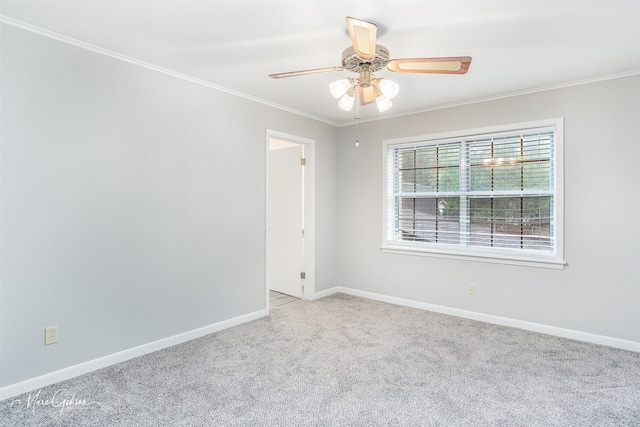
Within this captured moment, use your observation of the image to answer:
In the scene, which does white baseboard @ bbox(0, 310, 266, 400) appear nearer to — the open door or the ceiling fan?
the open door

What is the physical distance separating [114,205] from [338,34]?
207 centimetres

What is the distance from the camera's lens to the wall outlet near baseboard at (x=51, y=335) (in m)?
2.40

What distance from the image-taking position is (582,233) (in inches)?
128

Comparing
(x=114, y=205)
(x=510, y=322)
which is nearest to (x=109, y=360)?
(x=114, y=205)

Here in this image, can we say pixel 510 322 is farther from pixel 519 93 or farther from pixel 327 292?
pixel 519 93

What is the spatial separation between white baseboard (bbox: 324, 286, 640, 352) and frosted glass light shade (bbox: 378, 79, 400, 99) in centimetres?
268

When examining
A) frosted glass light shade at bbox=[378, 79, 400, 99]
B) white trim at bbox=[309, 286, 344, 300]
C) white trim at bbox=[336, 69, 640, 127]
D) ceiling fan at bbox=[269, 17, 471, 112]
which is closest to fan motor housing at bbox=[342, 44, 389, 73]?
ceiling fan at bbox=[269, 17, 471, 112]

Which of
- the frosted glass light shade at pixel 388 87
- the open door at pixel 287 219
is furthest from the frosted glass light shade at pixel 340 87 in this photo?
the open door at pixel 287 219

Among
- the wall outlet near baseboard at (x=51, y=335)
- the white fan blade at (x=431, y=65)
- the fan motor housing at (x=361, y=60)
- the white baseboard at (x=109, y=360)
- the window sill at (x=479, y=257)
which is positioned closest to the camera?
the white fan blade at (x=431, y=65)

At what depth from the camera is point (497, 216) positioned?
377 centimetres

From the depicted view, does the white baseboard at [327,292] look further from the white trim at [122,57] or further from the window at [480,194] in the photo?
the white trim at [122,57]

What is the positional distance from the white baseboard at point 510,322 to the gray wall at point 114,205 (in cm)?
159

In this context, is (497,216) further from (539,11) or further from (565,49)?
(539,11)

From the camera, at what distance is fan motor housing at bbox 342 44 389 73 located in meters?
2.18
